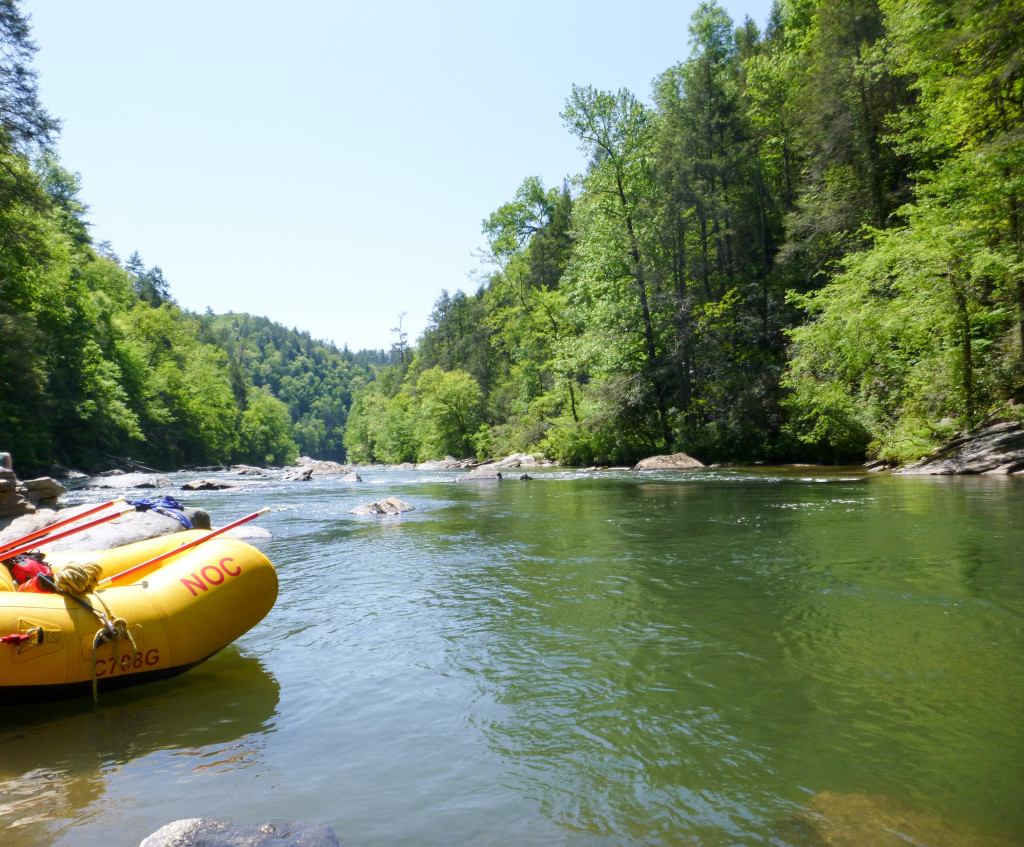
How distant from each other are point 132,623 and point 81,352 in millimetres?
39425

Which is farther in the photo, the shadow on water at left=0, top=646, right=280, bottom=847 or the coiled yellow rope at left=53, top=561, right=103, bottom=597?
the coiled yellow rope at left=53, top=561, right=103, bottom=597

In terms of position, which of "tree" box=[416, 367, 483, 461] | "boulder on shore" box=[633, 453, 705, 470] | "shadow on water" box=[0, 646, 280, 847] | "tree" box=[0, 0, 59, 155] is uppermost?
"tree" box=[0, 0, 59, 155]

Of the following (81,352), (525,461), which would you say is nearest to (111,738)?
(525,461)

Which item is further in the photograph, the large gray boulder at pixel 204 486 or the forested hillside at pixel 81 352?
the large gray boulder at pixel 204 486

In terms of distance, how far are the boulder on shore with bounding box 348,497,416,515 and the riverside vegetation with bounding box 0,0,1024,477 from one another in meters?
13.7

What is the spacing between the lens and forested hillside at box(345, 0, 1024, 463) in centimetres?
1716

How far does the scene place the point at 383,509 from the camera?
16062 mm

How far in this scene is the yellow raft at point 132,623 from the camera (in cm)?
417

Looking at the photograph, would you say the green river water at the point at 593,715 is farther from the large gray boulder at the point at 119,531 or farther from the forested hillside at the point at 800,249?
the forested hillside at the point at 800,249

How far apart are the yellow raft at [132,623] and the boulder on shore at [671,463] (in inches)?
933

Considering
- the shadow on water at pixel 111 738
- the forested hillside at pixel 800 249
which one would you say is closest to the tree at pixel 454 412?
the forested hillside at pixel 800 249

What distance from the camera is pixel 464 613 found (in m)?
6.65

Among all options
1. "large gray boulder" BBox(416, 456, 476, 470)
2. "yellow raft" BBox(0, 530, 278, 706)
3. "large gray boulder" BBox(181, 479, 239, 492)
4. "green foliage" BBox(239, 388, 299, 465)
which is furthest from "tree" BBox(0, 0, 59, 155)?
"green foliage" BBox(239, 388, 299, 465)

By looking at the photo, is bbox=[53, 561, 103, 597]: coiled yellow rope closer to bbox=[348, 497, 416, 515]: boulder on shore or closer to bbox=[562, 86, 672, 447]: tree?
bbox=[348, 497, 416, 515]: boulder on shore
